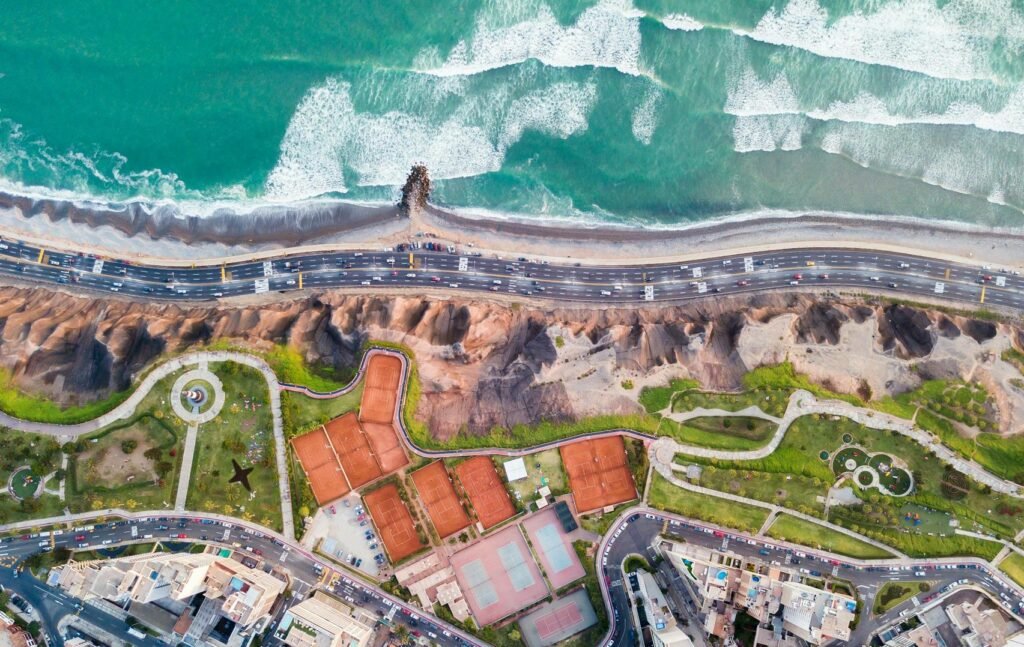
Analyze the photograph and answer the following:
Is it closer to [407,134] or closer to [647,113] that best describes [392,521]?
[407,134]

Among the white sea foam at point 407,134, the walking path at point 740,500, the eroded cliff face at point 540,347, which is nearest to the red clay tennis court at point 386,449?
the eroded cliff face at point 540,347

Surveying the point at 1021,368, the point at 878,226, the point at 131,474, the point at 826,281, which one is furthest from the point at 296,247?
the point at 1021,368

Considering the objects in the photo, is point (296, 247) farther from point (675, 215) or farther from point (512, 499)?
point (675, 215)

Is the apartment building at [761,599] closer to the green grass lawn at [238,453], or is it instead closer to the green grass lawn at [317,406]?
the green grass lawn at [317,406]

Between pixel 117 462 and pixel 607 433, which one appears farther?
pixel 117 462

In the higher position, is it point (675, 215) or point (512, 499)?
point (675, 215)

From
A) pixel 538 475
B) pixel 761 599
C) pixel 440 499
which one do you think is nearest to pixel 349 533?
pixel 440 499
